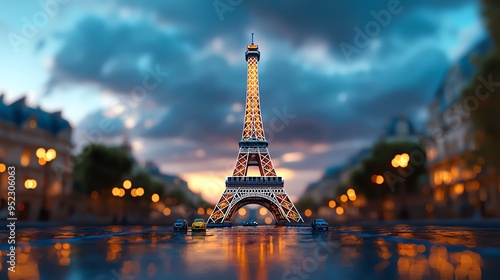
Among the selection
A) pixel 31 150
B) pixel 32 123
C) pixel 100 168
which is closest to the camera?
pixel 100 168

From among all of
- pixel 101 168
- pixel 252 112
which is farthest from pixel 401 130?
pixel 101 168

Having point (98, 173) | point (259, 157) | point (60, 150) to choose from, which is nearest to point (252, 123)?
point (259, 157)

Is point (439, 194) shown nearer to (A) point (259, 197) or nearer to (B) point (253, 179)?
(A) point (259, 197)

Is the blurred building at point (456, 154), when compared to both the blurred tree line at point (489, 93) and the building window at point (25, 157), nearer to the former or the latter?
the blurred tree line at point (489, 93)

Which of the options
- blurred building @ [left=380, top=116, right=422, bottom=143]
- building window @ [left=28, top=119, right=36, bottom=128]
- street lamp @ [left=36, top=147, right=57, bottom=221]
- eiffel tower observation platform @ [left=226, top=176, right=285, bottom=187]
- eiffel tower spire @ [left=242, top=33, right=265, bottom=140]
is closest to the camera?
street lamp @ [left=36, top=147, right=57, bottom=221]

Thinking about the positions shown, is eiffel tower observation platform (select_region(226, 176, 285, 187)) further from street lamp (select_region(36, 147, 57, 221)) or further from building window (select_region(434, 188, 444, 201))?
street lamp (select_region(36, 147, 57, 221))

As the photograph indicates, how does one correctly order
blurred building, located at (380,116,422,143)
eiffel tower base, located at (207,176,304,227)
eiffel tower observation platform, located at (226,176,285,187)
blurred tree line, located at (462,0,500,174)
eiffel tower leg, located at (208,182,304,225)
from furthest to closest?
1. blurred building, located at (380,116,422,143)
2. eiffel tower observation platform, located at (226,176,285,187)
3. eiffel tower base, located at (207,176,304,227)
4. eiffel tower leg, located at (208,182,304,225)
5. blurred tree line, located at (462,0,500,174)

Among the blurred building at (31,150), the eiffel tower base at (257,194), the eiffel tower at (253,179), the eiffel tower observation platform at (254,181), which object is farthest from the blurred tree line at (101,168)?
the eiffel tower observation platform at (254,181)

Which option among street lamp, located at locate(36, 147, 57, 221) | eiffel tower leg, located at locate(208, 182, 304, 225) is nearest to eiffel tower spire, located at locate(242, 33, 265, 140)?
eiffel tower leg, located at locate(208, 182, 304, 225)
